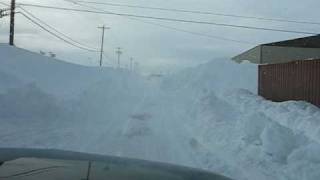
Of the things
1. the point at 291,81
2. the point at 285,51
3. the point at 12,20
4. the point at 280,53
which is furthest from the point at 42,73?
the point at 285,51

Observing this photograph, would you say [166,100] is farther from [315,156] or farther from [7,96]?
[315,156]

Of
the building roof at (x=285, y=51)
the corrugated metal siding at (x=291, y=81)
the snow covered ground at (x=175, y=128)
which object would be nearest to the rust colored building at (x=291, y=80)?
the corrugated metal siding at (x=291, y=81)

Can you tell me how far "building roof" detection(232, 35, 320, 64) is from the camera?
5284 centimetres

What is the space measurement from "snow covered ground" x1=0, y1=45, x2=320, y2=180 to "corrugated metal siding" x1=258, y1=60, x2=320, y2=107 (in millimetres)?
1114

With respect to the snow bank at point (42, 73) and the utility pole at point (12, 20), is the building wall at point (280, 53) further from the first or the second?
the utility pole at point (12, 20)

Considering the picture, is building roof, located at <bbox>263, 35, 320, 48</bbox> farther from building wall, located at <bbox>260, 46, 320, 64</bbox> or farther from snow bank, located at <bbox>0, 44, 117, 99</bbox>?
snow bank, located at <bbox>0, 44, 117, 99</bbox>

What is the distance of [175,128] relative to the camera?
706 inches

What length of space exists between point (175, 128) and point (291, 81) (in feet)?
20.3

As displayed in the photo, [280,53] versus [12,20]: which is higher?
[12,20]

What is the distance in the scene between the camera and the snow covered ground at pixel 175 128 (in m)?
11.2

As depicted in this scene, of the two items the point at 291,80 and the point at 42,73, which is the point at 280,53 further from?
the point at 291,80

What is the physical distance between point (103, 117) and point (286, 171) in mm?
12183

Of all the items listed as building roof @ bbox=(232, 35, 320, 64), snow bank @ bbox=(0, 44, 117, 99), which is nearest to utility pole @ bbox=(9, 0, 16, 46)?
snow bank @ bbox=(0, 44, 117, 99)

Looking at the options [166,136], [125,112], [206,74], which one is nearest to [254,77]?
[206,74]
